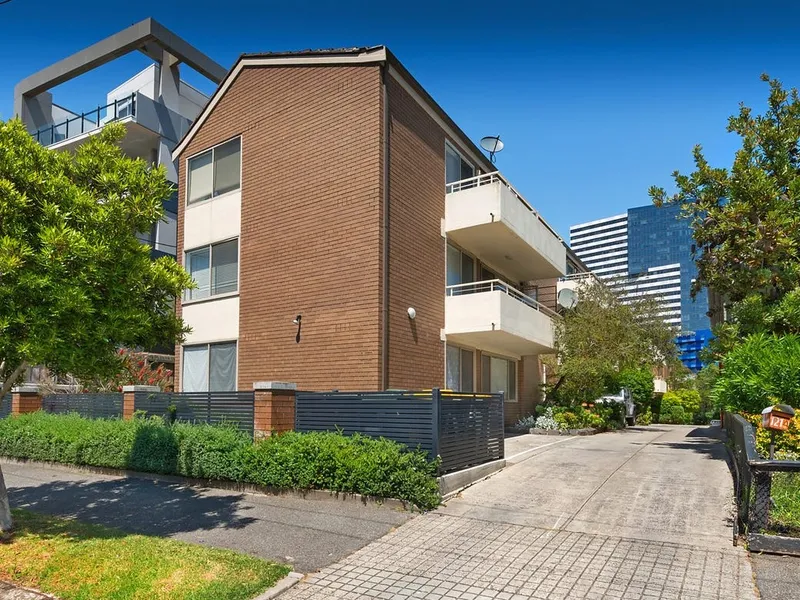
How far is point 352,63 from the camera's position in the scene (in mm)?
15227

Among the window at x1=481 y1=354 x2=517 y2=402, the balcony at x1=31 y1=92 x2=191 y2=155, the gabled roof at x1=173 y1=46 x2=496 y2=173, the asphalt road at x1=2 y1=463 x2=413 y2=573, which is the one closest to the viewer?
the asphalt road at x1=2 y1=463 x2=413 y2=573

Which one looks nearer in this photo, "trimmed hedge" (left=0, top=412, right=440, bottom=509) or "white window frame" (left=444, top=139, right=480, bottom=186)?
"trimmed hedge" (left=0, top=412, right=440, bottom=509)

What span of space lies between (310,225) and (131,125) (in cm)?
1253

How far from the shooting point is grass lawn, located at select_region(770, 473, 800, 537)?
7090mm

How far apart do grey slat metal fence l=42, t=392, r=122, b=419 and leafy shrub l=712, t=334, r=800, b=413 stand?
12610 mm

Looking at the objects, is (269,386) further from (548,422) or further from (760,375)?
(548,422)

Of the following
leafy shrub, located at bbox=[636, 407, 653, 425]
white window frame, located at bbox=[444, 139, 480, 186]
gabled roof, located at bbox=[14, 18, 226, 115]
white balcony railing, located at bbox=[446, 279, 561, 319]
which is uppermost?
gabled roof, located at bbox=[14, 18, 226, 115]

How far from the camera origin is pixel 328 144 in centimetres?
1548

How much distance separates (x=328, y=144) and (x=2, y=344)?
9.80 m

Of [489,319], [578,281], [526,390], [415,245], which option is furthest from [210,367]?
[578,281]

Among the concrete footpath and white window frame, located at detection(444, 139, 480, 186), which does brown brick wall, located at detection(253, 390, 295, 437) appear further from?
white window frame, located at detection(444, 139, 480, 186)

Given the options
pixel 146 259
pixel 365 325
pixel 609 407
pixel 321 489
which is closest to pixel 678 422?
pixel 609 407

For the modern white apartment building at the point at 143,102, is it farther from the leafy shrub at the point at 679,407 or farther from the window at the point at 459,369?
the leafy shrub at the point at 679,407

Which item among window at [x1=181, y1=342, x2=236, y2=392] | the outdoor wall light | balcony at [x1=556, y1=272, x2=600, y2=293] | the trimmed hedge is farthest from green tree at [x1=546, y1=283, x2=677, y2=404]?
the trimmed hedge
